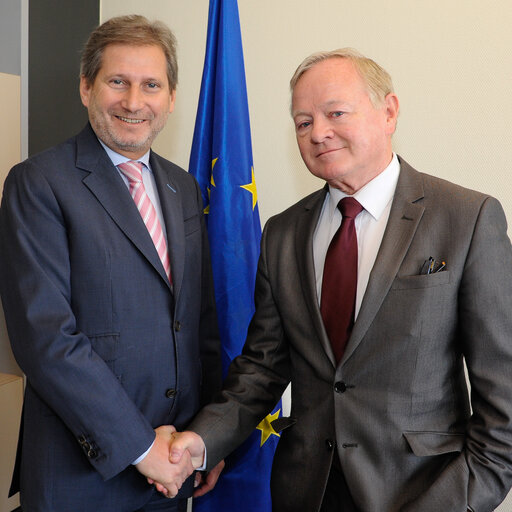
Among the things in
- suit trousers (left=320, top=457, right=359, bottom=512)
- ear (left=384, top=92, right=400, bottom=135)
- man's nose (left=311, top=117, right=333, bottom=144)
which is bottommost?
suit trousers (left=320, top=457, right=359, bottom=512)

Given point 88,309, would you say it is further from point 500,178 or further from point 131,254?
point 500,178

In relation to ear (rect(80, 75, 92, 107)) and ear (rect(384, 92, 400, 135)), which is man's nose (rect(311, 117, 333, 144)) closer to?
ear (rect(384, 92, 400, 135))

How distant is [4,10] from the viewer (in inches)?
116

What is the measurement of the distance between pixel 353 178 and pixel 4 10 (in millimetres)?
2343

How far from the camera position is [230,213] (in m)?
2.40

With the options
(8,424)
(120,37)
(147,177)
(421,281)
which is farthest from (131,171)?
(8,424)

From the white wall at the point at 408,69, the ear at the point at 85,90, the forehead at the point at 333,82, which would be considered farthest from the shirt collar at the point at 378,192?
the white wall at the point at 408,69

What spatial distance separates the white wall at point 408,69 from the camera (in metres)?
2.62

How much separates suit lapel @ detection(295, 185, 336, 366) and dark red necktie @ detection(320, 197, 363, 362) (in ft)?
0.09

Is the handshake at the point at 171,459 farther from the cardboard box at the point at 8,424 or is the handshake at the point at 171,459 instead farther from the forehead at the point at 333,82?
the cardboard box at the point at 8,424

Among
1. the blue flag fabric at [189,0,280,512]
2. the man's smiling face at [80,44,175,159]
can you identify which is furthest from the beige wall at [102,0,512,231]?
the man's smiling face at [80,44,175,159]

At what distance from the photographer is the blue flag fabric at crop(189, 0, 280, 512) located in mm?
2348

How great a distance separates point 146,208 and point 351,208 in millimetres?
658

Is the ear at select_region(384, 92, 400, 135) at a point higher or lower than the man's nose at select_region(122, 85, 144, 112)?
higher
